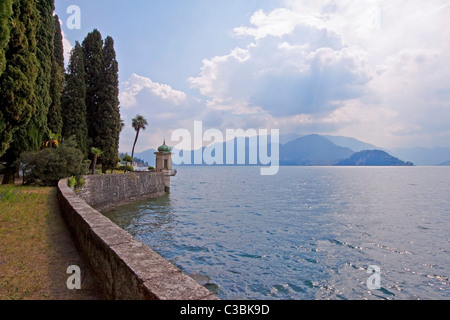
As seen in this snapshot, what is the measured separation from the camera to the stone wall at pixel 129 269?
280cm

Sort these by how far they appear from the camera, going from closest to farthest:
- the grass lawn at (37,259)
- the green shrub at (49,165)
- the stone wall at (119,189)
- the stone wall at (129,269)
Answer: the stone wall at (129,269)
the grass lawn at (37,259)
the green shrub at (49,165)
the stone wall at (119,189)

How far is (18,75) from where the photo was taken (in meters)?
14.2

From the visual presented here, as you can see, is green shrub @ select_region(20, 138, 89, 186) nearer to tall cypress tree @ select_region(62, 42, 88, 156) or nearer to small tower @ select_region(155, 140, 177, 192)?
tall cypress tree @ select_region(62, 42, 88, 156)

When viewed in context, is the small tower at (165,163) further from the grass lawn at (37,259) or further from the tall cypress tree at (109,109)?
the grass lawn at (37,259)

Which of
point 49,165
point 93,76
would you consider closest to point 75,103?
point 93,76

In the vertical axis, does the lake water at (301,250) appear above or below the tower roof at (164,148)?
Answer: below

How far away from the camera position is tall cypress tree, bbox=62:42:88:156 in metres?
28.8

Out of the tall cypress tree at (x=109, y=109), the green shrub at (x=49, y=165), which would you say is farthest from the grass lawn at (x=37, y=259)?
the tall cypress tree at (x=109, y=109)

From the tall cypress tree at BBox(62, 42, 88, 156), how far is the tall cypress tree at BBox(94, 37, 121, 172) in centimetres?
238

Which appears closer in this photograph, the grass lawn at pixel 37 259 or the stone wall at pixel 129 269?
the stone wall at pixel 129 269

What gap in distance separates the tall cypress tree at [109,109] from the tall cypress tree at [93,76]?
520mm

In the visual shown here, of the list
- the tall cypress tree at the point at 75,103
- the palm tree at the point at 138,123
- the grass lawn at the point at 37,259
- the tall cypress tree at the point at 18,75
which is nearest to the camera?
the grass lawn at the point at 37,259
